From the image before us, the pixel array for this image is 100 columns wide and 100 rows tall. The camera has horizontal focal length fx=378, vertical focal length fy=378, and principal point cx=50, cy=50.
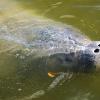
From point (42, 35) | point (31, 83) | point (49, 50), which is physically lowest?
point (31, 83)

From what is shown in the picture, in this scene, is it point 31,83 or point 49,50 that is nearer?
point 49,50

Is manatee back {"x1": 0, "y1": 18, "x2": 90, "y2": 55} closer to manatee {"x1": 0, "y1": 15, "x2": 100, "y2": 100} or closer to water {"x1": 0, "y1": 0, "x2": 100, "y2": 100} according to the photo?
manatee {"x1": 0, "y1": 15, "x2": 100, "y2": 100}

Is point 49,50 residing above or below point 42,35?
below

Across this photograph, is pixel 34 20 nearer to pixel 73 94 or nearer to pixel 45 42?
pixel 45 42

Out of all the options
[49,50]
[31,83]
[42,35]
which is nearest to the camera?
[49,50]

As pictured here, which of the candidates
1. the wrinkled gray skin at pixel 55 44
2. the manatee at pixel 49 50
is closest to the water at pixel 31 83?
the manatee at pixel 49 50

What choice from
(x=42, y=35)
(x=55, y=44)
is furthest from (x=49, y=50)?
(x=42, y=35)

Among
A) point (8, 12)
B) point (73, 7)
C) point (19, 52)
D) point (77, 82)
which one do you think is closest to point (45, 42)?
point (19, 52)

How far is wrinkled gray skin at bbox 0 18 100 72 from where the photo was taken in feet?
12.7

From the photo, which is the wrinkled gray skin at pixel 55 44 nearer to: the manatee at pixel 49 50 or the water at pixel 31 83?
the manatee at pixel 49 50

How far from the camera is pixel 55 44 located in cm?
412

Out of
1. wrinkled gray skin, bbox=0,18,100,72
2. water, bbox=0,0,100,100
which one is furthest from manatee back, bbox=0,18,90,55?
water, bbox=0,0,100,100

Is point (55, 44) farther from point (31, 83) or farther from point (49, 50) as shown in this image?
point (31, 83)

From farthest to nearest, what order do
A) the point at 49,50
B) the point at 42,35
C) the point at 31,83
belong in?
the point at 42,35 < the point at 31,83 < the point at 49,50
